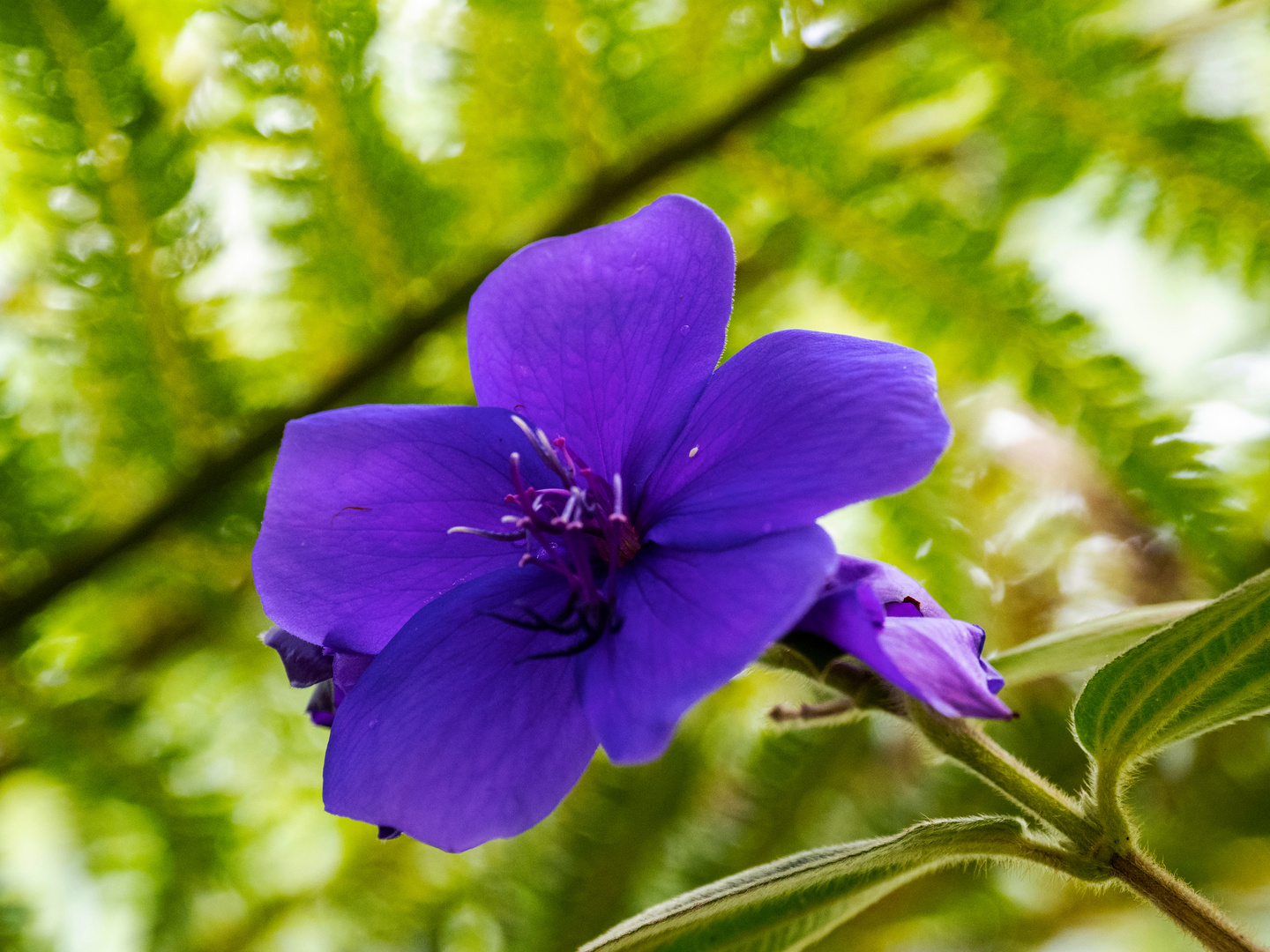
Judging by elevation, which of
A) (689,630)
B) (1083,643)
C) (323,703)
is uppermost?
(689,630)

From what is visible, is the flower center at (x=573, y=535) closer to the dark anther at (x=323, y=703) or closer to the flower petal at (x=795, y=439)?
the flower petal at (x=795, y=439)

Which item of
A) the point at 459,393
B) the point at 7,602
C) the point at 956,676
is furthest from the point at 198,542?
the point at 956,676

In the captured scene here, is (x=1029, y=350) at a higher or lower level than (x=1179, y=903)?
→ lower

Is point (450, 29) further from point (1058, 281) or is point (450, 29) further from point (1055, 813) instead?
point (1055, 813)

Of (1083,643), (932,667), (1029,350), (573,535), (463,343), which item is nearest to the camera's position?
(932,667)

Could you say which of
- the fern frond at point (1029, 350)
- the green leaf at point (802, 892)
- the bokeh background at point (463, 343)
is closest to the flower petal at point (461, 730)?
the green leaf at point (802, 892)

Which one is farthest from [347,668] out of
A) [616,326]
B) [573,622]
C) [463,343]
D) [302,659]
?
[463,343]

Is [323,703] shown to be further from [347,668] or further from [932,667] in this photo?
[932,667]

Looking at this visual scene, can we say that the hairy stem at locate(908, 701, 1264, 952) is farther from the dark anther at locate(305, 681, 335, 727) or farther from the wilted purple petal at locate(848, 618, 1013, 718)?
the dark anther at locate(305, 681, 335, 727)
